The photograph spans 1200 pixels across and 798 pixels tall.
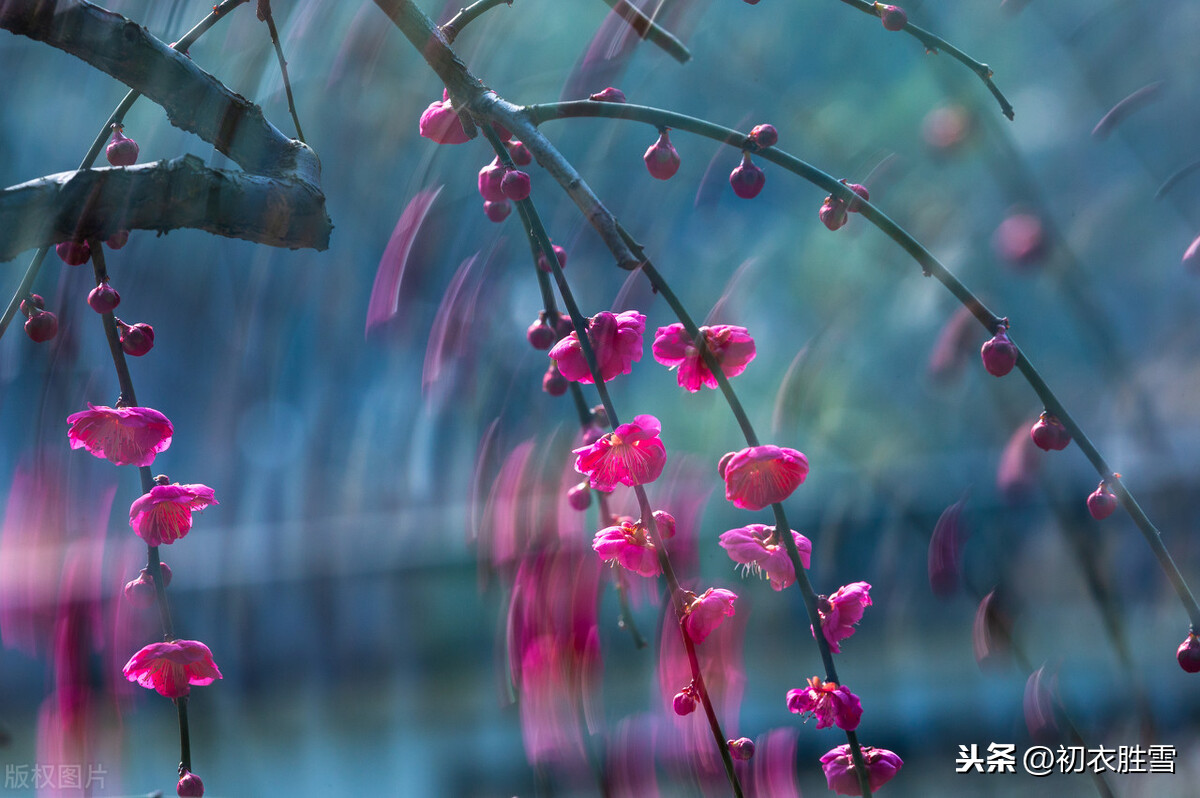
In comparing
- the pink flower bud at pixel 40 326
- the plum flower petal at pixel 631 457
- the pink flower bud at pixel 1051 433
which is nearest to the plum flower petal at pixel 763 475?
the plum flower petal at pixel 631 457

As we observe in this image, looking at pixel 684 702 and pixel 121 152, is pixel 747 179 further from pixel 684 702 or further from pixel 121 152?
pixel 121 152

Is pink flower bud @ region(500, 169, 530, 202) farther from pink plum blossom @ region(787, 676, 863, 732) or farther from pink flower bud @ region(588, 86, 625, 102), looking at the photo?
pink plum blossom @ region(787, 676, 863, 732)

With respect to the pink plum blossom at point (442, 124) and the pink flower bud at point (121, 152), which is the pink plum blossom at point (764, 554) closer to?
the pink plum blossom at point (442, 124)

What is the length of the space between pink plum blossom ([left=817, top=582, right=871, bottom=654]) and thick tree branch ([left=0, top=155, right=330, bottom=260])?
0.31m

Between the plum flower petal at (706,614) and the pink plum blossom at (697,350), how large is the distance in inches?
3.9

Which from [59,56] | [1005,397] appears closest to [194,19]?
[59,56]

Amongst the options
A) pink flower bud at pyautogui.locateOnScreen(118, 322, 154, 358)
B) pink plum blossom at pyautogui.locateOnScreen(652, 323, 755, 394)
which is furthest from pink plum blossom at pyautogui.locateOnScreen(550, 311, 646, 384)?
pink flower bud at pyautogui.locateOnScreen(118, 322, 154, 358)

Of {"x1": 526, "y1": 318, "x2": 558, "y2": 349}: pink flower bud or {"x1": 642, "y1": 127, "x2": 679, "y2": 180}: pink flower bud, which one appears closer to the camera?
{"x1": 642, "y1": 127, "x2": 679, "y2": 180}: pink flower bud

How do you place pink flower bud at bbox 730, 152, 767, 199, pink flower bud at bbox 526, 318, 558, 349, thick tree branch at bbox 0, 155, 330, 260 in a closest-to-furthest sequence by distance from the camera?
thick tree branch at bbox 0, 155, 330, 260 < pink flower bud at bbox 730, 152, 767, 199 < pink flower bud at bbox 526, 318, 558, 349

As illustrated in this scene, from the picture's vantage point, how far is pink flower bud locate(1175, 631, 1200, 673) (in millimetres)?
366

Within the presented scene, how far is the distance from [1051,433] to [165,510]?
0.44m

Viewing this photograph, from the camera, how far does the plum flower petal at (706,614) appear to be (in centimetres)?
32

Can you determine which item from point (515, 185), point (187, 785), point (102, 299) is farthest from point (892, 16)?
point (187, 785)

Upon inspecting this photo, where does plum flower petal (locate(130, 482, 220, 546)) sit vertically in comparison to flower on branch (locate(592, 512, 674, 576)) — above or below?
above
